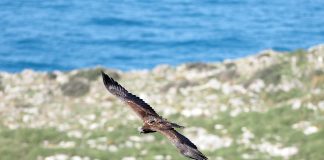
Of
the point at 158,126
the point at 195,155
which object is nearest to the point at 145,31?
the point at 158,126

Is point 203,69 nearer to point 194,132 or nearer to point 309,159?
point 194,132

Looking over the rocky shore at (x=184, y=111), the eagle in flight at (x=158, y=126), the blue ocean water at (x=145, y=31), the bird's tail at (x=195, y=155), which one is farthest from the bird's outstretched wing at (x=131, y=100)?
the blue ocean water at (x=145, y=31)

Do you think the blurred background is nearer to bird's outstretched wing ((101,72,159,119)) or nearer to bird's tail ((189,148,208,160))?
bird's outstretched wing ((101,72,159,119))

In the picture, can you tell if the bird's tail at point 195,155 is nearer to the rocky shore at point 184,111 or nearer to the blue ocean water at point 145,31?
the rocky shore at point 184,111

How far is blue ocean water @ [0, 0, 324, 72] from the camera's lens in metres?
61.7

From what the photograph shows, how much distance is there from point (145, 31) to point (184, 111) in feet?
137

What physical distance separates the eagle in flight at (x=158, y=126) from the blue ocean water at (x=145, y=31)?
143 feet

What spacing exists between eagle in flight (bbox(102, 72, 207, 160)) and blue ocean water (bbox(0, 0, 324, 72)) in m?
43.5

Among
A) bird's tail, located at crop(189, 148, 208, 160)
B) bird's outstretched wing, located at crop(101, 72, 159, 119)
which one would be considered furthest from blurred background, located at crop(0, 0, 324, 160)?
bird's tail, located at crop(189, 148, 208, 160)

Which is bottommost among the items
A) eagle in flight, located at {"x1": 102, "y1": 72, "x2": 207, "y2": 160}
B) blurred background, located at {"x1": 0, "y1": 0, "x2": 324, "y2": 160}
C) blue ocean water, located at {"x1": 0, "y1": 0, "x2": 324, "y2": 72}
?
eagle in flight, located at {"x1": 102, "y1": 72, "x2": 207, "y2": 160}

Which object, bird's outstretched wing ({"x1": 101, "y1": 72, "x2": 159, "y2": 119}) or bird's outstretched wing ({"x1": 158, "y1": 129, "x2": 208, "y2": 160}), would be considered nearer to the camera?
bird's outstretched wing ({"x1": 158, "y1": 129, "x2": 208, "y2": 160})

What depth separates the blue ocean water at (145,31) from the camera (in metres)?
61.7

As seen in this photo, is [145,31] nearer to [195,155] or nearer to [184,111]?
[184,111]

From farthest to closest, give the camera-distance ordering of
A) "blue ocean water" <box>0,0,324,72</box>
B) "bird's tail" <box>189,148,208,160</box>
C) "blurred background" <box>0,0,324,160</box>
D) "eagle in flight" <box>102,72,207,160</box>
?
"blue ocean water" <box>0,0,324,72</box> → "blurred background" <box>0,0,324,160</box> → "eagle in flight" <box>102,72,207,160</box> → "bird's tail" <box>189,148,208,160</box>
